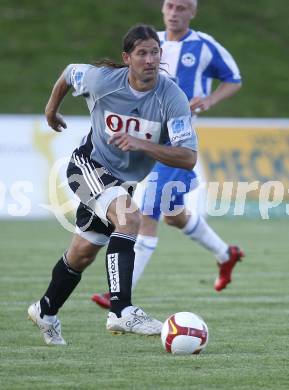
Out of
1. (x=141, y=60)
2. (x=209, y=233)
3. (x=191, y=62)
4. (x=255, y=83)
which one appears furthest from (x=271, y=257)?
(x=255, y=83)

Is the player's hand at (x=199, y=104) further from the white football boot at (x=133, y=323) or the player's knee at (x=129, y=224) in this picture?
the white football boot at (x=133, y=323)

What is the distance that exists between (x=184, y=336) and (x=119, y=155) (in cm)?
125

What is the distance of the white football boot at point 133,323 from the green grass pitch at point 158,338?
11cm

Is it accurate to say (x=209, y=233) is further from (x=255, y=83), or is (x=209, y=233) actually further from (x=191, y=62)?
(x=255, y=83)

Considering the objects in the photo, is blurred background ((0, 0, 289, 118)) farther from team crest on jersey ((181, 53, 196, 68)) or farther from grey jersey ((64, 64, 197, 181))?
grey jersey ((64, 64, 197, 181))

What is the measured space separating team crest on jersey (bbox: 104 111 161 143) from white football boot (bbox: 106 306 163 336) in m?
1.04

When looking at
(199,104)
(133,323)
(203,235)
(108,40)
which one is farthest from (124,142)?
(108,40)

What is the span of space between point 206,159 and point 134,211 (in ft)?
38.1

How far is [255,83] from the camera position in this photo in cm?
2658

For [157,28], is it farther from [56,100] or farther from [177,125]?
[177,125]

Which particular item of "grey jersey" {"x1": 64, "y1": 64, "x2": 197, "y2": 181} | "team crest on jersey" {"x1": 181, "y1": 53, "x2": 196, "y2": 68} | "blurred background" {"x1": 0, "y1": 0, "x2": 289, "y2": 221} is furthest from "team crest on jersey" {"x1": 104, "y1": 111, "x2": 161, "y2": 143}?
"blurred background" {"x1": 0, "y1": 0, "x2": 289, "y2": 221}

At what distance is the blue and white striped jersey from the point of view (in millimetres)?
8773

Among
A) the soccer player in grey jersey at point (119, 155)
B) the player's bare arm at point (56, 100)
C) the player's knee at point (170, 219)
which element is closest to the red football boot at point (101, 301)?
the player's knee at point (170, 219)

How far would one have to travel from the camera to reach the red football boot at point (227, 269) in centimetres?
906
